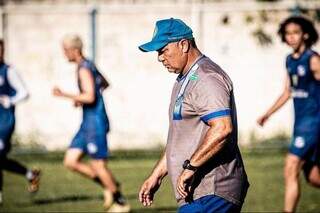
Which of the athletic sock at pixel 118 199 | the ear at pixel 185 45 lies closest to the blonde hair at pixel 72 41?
the athletic sock at pixel 118 199

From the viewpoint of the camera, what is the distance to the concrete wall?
21.5 metres

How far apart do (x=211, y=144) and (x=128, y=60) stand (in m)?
15.1

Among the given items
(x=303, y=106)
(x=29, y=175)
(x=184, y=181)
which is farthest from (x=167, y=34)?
(x=29, y=175)

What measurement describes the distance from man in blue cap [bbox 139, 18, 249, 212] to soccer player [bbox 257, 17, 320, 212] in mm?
4516

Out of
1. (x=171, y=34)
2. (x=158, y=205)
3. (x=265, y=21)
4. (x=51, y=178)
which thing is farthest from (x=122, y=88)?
(x=171, y=34)

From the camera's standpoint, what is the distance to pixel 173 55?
6.95 metres

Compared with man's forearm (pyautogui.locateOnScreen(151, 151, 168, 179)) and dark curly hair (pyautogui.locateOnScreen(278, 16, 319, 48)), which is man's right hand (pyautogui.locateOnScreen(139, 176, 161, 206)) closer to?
man's forearm (pyautogui.locateOnScreen(151, 151, 168, 179))

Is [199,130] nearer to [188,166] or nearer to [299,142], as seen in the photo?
[188,166]

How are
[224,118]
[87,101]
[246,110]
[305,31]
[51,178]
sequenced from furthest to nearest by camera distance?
[246,110] → [51,178] → [87,101] → [305,31] → [224,118]

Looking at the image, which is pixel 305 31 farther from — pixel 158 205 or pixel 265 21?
pixel 265 21

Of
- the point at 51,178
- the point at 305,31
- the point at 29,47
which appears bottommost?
the point at 51,178

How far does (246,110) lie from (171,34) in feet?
48.3

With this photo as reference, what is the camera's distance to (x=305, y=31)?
1159 centimetres

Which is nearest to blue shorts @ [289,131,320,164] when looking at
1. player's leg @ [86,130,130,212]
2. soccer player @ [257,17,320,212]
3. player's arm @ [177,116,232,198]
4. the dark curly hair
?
soccer player @ [257,17,320,212]
